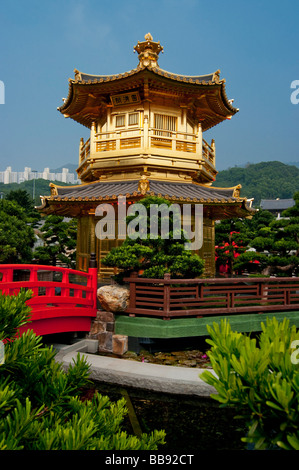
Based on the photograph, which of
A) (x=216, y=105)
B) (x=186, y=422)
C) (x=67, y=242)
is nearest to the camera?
(x=186, y=422)

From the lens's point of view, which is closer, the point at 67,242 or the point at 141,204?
the point at 141,204

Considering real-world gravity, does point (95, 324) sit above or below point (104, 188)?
below

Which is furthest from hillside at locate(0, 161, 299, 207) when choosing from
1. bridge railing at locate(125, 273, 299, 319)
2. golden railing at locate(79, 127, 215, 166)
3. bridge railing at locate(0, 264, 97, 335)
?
bridge railing at locate(0, 264, 97, 335)

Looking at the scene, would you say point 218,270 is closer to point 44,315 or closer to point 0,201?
point 0,201

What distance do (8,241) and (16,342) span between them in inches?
511

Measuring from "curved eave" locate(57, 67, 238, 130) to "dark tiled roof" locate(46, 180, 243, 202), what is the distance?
392 centimetres

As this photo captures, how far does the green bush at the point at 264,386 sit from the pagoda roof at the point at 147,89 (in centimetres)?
1213

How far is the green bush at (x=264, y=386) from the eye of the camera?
6.14 feet

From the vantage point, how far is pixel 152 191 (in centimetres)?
1186

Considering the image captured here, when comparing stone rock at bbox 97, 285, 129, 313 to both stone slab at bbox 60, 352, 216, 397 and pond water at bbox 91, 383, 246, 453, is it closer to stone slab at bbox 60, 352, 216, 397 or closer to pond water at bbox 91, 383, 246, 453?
stone slab at bbox 60, 352, 216, 397

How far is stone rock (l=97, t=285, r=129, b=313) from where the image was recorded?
8391mm

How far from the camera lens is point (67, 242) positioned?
21.2 meters

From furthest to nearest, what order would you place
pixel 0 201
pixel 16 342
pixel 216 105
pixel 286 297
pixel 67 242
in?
1. pixel 67 242
2. pixel 0 201
3. pixel 216 105
4. pixel 286 297
5. pixel 16 342

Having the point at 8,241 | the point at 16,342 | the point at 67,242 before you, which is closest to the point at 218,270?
the point at 67,242
